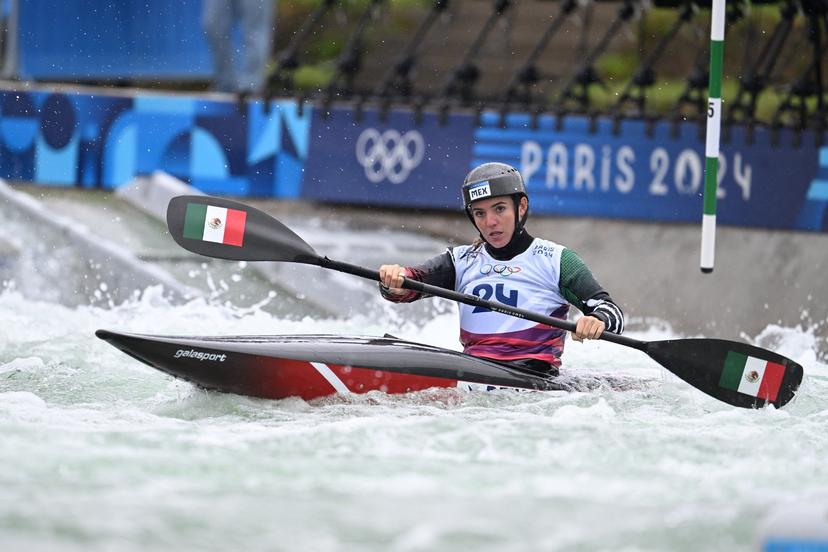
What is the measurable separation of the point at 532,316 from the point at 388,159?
459 cm

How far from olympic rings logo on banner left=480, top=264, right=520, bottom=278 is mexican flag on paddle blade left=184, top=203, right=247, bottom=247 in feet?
3.83

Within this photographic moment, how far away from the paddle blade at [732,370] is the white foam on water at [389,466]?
101 mm

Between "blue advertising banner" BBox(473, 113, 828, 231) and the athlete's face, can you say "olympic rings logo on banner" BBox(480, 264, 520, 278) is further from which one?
"blue advertising banner" BBox(473, 113, 828, 231)

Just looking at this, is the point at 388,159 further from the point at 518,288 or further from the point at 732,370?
the point at 732,370

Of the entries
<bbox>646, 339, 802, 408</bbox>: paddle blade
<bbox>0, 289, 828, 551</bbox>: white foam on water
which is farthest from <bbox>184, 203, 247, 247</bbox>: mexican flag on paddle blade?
<bbox>646, 339, 802, 408</bbox>: paddle blade

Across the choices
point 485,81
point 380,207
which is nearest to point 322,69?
point 485,81

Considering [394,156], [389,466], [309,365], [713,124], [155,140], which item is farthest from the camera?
[155,140]

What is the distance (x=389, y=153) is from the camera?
10.3 meters

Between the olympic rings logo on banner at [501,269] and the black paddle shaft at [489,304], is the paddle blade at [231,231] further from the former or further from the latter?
the olympic rings logo on banner at [501,269]

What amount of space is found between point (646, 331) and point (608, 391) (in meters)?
3.60

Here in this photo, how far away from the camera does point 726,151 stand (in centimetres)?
959

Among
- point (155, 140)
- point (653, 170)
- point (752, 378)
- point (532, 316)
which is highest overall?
point (653, 170)

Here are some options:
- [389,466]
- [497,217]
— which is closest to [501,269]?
[497,217]

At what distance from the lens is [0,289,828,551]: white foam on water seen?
12.6 ft
